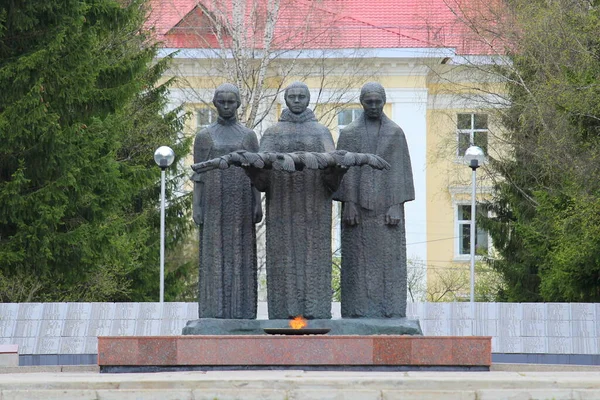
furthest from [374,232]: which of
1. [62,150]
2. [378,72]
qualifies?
[378,72]

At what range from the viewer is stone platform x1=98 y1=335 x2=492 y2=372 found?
14.9 m

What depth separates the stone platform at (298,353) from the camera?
1485 centimetres

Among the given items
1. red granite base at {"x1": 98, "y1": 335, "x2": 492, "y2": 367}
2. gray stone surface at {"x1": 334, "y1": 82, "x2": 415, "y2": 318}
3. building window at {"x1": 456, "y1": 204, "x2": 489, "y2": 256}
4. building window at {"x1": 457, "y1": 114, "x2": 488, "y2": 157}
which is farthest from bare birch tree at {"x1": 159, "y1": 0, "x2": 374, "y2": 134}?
red granite base at {"x1": 98, "y1": 335, "x2": 492, "y2": 367}

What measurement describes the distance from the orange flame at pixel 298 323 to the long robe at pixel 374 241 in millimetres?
679

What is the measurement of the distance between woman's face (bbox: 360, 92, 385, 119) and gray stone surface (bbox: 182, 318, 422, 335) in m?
2.08

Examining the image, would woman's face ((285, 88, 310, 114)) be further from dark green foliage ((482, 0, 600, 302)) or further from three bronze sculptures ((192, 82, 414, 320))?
dark green foliage ((482, 0, 600, 302))

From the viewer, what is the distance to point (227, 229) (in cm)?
1652

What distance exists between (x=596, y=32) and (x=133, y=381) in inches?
553

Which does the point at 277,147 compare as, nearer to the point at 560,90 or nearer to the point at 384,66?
the point at 560,90

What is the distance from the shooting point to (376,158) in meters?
15.9

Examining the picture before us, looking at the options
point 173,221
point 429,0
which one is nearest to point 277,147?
point 173,221

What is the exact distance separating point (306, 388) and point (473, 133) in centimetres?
2341

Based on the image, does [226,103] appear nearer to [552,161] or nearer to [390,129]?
[390,129]

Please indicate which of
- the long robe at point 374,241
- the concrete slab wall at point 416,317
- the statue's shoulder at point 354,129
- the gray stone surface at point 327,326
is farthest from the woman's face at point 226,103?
the concrete slab wall at point 416,317
